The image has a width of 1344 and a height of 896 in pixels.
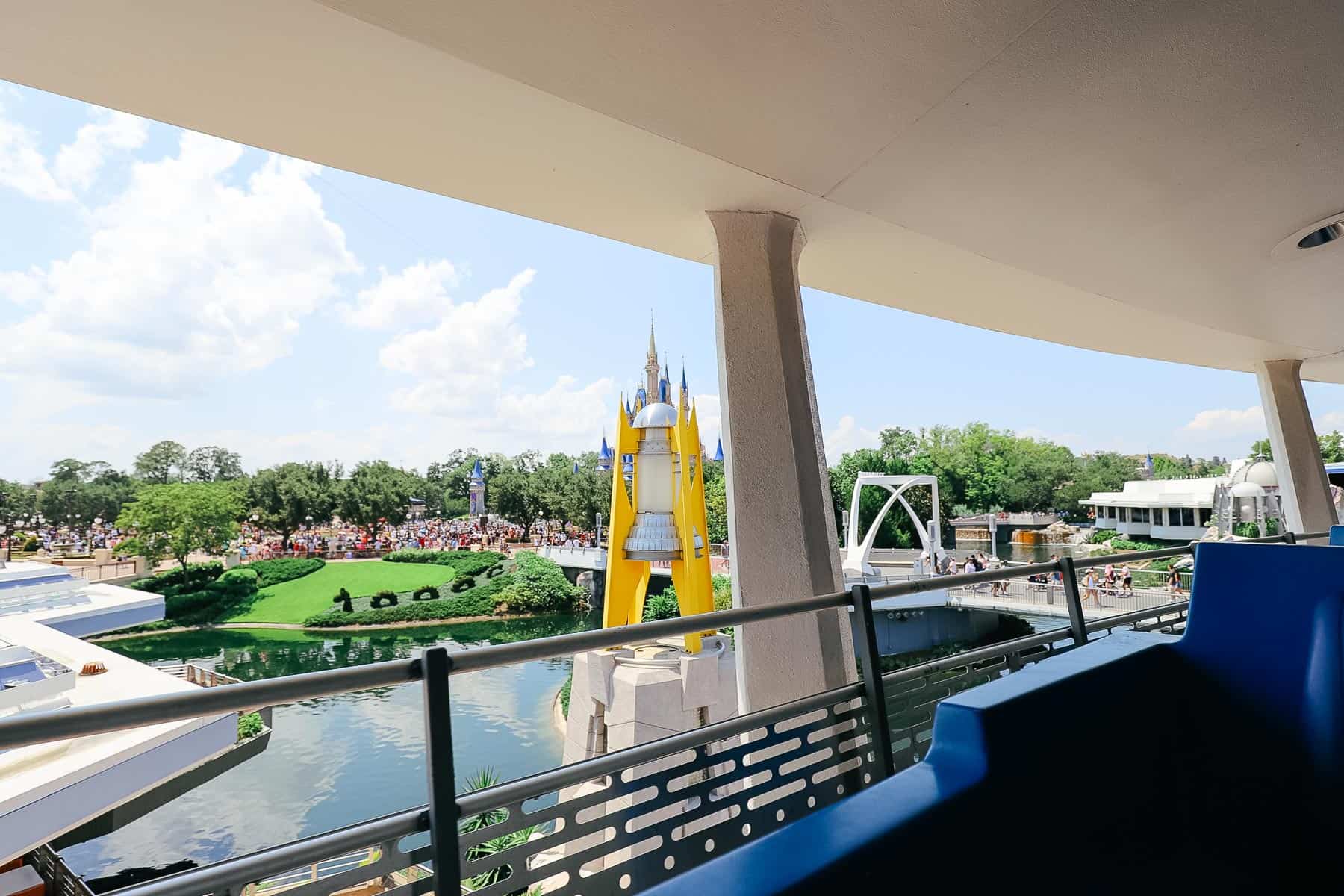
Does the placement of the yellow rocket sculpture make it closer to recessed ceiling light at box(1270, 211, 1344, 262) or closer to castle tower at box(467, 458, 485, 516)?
recessed ceiling light at box(1270, 211, 1344, 262)

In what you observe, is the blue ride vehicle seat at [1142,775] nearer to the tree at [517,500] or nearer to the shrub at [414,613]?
the shrub at [414,613]

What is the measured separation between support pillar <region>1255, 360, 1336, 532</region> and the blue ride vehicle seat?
29.9ft

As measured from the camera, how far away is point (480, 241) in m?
59.8

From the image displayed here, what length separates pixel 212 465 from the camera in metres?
39.6

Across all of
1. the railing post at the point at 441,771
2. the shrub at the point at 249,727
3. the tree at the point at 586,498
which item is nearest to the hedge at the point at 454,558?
the tree at the point at 586,498

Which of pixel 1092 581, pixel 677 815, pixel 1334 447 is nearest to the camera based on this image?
pixel 677 815

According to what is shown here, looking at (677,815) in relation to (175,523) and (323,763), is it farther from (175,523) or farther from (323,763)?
(175,523)

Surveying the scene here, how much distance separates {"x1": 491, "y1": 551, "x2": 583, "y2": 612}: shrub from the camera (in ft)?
113

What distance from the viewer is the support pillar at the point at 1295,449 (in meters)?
8.16

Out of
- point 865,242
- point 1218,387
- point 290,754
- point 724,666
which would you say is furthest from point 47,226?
point 1218,387

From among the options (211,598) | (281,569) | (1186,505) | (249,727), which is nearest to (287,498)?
(281,569)

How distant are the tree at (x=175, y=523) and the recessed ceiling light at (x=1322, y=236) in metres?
39.8

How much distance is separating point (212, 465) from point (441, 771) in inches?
1842

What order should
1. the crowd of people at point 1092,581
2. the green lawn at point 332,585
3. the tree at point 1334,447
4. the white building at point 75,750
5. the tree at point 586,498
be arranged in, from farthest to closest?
the tree at point 586,498 → the tree at point 1334,447 → the green lawn at point 332,585 → the crowd of people at point 1092,581 → the white building at point 75,750
